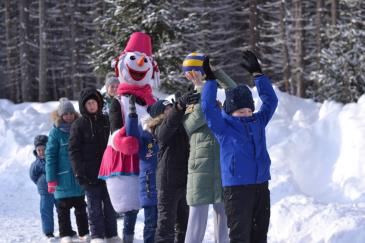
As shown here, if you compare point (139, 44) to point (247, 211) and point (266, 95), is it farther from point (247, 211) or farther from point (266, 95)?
point (247, 211)

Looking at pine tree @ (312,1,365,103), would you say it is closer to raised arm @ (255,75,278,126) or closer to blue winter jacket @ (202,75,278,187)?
raised arm @ (255,75,278,126)

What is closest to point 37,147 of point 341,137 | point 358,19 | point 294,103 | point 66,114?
point 66,114

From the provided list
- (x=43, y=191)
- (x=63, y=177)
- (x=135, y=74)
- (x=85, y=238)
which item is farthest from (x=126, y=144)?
(x=43, y=191)

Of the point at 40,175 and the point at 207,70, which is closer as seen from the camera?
the point at 207,70

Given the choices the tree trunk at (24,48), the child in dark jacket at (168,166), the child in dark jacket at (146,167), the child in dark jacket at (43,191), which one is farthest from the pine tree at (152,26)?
the tree trunk at (24,48)

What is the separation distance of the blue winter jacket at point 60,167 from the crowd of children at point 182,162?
0.01 meters

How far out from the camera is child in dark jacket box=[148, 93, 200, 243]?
5.25 m

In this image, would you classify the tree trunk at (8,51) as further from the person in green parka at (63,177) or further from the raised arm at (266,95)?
the raised arm at (266,95)

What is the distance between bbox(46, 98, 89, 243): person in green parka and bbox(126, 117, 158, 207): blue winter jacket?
4.68ft

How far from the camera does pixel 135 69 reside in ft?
20.2

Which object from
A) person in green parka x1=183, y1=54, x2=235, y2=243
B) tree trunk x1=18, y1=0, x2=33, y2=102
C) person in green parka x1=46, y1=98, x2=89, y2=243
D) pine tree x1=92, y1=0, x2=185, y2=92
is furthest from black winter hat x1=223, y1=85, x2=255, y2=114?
tree trunk x1=18, y1=0, x2=33, y2=102

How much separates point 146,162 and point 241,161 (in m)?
1.40

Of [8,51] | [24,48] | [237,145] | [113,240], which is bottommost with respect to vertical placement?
[113,240]

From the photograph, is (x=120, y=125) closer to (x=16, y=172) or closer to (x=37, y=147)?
(x=37, y=147)
